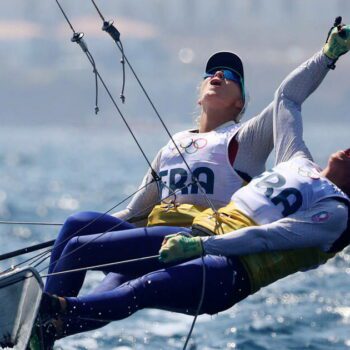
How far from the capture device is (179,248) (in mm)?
6566

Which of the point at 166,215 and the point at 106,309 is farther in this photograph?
the point at 166,215

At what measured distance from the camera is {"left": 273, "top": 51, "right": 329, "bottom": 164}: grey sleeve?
710cm

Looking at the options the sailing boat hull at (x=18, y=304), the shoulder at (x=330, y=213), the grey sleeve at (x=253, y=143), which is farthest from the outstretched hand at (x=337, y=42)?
the sailing boat hull at (x=18, y=304)

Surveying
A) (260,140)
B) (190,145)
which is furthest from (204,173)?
(260,140)

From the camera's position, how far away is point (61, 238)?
23.4 feet

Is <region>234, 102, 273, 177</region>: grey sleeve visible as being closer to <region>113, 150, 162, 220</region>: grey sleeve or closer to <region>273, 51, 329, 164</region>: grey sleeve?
<region>273, 51, 329, 164</region>: grey sleeve

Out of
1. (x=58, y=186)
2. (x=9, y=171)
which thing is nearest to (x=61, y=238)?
(x=58, y=186)

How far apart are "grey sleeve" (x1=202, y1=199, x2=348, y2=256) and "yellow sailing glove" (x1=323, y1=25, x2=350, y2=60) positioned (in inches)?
30.7

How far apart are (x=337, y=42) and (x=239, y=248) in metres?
1.17

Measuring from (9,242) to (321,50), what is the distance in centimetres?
2142

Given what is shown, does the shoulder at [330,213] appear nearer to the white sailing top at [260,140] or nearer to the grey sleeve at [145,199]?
the white sailing top at [260,140]

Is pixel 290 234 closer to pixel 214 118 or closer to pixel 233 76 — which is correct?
pixel 214 118

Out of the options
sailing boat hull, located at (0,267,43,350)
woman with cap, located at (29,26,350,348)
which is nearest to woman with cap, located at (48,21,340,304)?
woman with cap, located at (29,26,350,348)

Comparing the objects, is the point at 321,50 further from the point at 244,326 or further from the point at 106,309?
the point at 244,326
